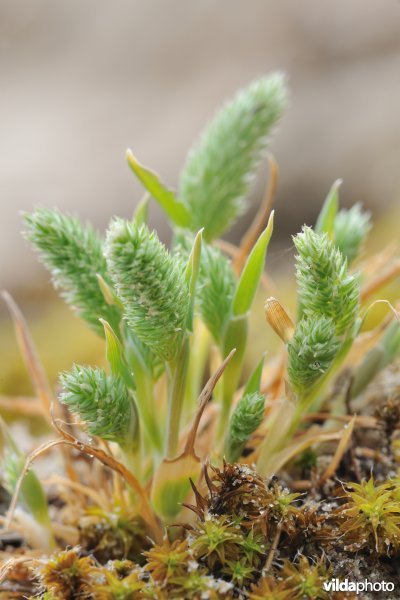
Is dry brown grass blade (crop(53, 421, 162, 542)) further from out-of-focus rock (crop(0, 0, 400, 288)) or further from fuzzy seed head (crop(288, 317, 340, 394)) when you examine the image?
out-of-focus rock (crop(0, 0, 400, 288))

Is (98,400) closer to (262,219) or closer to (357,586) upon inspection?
(357,586)

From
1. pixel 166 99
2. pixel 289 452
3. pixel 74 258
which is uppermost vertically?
pixel 166 99

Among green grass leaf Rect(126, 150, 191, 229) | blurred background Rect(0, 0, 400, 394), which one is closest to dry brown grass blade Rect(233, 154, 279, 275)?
green grass leaf Rect(126, 150, 191, 229)

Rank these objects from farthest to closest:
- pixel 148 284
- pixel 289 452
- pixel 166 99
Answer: pixel 166 99, pixel 289 452, pixel 148 284

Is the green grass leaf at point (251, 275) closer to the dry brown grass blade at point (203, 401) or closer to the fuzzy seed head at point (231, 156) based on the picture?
the dry brown grass blade at point (203, 401)

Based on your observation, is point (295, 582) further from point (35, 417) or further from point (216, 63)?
point (216, 63)

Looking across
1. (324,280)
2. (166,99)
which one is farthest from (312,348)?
(166,99)

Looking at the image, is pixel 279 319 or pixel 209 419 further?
pixel 209 419

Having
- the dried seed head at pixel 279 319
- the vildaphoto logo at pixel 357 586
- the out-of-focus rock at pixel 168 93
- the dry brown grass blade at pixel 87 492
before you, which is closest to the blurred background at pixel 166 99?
the out-of-focus rock at pixel 168 93
